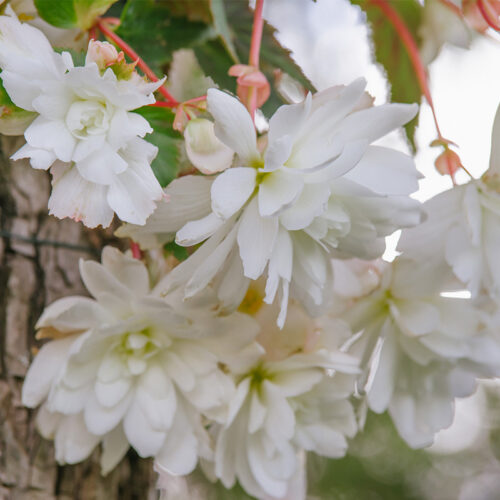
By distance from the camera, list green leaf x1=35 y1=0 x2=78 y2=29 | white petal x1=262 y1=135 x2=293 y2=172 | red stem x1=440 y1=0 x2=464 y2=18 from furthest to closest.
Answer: red stem x1=440 y1=0 x2=464 y2=18
green leaf x1=35 y1=0 x2=78 y2=29
white petal x1=262 y1=135 x2=293 y2=172

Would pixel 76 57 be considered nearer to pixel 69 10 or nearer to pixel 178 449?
pixel 69 10

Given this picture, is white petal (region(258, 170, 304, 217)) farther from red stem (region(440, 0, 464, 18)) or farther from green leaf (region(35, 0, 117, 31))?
red stem (region(440, 0, 464, 18))

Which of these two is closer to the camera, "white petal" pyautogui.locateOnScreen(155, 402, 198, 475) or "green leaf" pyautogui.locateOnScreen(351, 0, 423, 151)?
"white petal" pyautogui.locateOnScreen(155, 402, 198, 475)

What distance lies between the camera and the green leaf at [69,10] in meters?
0.33

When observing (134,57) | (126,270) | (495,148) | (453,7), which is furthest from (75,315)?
(453,7)

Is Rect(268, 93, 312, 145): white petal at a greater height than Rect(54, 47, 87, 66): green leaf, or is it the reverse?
Rect(268, 93, 312, 145): white petal

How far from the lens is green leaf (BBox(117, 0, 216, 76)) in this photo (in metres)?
0.39

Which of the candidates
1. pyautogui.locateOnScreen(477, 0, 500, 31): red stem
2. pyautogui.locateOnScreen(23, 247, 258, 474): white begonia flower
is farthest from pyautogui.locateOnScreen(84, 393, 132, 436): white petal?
pyautogui.locateOnScreen(477, 0, 500, 31): red stem

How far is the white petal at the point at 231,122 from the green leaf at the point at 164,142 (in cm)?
6

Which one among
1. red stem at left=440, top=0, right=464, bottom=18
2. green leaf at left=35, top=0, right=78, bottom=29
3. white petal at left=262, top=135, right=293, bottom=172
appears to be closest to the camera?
white petal at left=262, top=135, right=293, bottom=172

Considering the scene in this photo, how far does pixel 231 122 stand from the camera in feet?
0.77

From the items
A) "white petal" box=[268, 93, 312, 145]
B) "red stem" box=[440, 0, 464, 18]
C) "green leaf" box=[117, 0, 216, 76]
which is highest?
"white petal" box=[268, 93, 312, 145]

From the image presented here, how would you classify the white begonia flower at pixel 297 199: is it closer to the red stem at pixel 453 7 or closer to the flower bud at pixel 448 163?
the flower bud at pixel 448 163

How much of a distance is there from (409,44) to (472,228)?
0.18 meters
